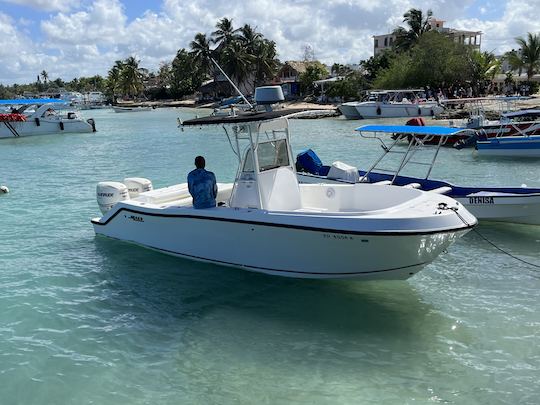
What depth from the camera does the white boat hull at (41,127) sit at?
42375 millimetres

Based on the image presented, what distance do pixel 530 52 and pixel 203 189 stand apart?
62667mm

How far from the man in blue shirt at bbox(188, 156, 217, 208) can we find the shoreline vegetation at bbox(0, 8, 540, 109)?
49085mm

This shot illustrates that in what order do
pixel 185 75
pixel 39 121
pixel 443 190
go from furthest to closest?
pixel 185 75 → pixel 39 121 → pixel 443 190

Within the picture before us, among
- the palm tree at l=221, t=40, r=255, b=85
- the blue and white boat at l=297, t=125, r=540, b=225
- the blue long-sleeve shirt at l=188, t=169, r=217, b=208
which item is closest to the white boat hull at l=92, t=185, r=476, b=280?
the blue long-sleeve shirt at l=188, t=169, r=217, b=208

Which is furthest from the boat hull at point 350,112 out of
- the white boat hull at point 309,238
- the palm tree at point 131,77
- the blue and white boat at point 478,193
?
the palm tree at point 131,77

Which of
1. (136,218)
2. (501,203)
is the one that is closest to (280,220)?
(136,218)

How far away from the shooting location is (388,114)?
4725 centimetres

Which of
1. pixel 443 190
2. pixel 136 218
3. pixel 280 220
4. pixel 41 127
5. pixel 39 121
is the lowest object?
pixel 443 190

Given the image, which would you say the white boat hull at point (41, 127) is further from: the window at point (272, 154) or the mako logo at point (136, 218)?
the window at point (272, 154)

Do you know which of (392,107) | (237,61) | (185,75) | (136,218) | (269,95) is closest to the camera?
(269,95)

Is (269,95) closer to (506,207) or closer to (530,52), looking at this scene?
(506,207)

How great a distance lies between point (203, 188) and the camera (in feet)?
30.2

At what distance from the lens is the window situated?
30.4ft

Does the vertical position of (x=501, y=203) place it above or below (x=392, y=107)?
below
